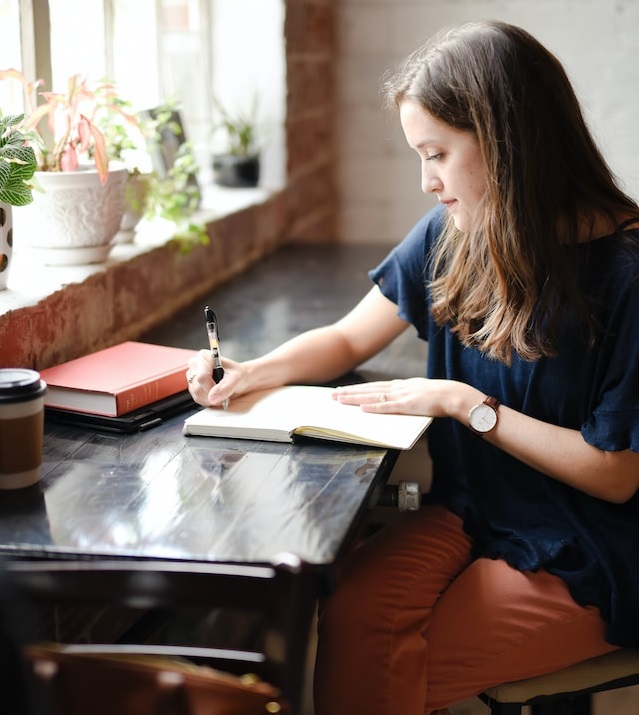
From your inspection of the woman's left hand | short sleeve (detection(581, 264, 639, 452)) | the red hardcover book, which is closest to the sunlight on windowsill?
the red hardcover book

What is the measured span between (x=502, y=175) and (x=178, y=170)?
109cm

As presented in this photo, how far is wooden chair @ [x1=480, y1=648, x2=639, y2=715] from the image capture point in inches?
53.9

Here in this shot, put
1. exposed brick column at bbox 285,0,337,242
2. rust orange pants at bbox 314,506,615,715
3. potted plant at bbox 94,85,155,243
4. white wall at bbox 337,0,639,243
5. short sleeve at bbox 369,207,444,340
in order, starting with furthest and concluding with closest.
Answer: white wall at bbox 337,0,639,243 → exposed brick column at bbox 285,0,337,242 → potted plant at bbox 94,85,155,243 → short sleeve at bbox 369,207,444,340 → rust orange pants at bbox 314,506,615,715

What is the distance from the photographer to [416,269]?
1694 millimetres

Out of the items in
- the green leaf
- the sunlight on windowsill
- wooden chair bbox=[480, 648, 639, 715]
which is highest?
the green leaf

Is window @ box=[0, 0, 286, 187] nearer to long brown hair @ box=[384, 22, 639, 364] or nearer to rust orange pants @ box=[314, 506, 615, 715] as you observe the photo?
long brown hair @ box=[384, 22, 639, 364]

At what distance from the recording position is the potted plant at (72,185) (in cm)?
174

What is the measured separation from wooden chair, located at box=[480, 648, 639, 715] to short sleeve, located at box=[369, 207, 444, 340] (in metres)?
0.63

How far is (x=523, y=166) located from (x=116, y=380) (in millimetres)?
692

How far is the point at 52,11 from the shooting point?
209 cm

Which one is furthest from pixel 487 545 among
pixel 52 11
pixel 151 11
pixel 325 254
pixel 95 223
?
pixel 151 11

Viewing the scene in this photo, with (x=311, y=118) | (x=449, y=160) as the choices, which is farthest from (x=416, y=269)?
(x=311, y=118)

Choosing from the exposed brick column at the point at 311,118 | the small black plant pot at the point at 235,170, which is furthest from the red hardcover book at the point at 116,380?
the exposed brick column at the point at 311,118

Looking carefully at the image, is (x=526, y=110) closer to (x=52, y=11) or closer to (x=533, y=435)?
(x=533, y=435)
